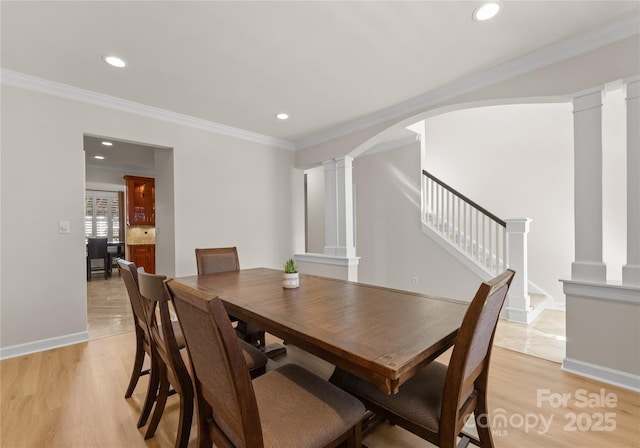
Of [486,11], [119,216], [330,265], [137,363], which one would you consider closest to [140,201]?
[119,216]

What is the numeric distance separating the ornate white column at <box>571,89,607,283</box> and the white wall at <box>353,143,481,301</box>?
1.71 meters

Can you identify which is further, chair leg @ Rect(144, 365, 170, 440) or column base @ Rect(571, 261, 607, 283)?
column base @ Rect(571, 261, 607, 283)

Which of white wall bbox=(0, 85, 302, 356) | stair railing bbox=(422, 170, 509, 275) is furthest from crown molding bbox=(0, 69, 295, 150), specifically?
stair railing bbox=(422, 170, 509, 275)

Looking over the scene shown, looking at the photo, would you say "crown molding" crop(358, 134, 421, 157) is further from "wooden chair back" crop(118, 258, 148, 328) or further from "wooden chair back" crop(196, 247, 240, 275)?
"wooden chair back" crop(118, 258, 148, 328)

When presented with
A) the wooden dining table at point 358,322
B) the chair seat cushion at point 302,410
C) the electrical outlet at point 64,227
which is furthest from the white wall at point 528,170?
the electrical outlet at point 64,227

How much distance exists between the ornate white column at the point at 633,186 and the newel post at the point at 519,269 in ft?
4.44

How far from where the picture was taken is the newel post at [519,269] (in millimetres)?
3341

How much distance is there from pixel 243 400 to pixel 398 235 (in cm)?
423

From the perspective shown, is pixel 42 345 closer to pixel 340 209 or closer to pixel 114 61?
pixel 114 61

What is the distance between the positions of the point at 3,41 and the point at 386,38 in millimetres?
2829

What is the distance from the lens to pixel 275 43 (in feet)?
7.04

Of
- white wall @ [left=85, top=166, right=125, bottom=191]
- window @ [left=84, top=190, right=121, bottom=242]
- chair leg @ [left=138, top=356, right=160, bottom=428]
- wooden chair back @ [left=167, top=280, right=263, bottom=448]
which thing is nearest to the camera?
wooden chair back @ [left=167, top=280, right=263, bottom=448]

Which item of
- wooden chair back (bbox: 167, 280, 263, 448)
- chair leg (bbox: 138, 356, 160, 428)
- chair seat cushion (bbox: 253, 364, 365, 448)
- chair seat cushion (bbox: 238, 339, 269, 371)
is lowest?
chair leg (bbox: 138, 356, 160, 428)

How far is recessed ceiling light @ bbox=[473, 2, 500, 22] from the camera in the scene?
5.85 feet
